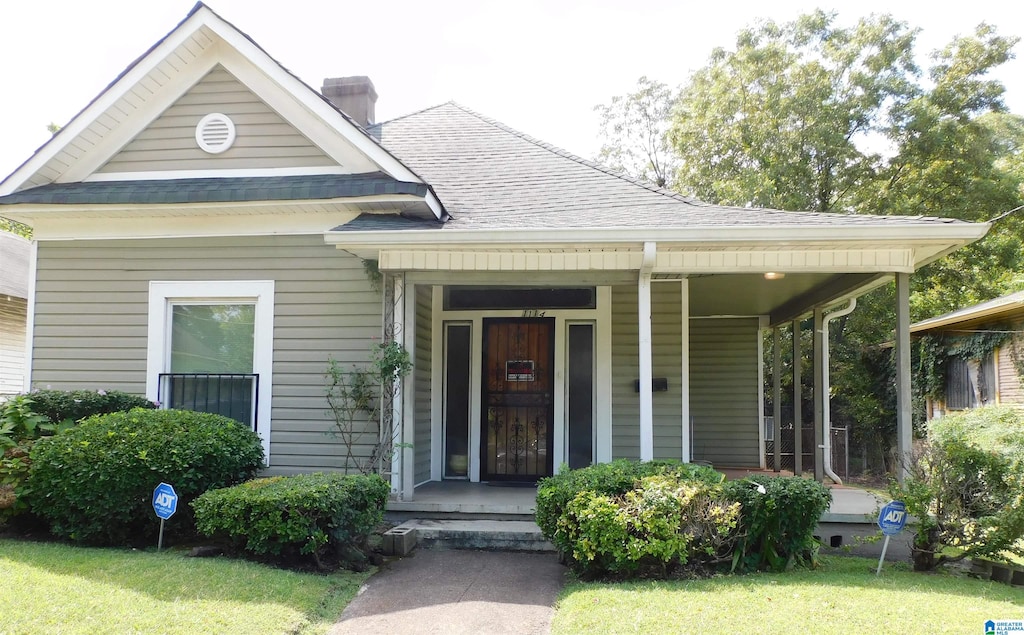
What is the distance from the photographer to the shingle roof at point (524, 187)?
22.8ft

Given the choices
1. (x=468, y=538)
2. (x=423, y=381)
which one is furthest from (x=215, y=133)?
(x=468, y=538)

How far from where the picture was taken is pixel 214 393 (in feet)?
26.0

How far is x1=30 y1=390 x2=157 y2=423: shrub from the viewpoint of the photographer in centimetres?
693

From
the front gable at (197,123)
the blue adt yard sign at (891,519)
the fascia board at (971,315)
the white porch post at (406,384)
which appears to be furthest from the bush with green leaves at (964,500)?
the fascia board at (971,315)

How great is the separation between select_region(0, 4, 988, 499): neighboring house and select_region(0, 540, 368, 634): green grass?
7.15 ft

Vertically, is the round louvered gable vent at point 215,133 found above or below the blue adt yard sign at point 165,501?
above

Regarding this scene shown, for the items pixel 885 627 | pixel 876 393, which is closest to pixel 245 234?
pixel 885 627

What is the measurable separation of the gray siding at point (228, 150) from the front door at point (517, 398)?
2.87 meters

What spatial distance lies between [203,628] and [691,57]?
64.4 feet

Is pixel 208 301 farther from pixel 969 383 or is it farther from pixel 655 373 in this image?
pixel 969 383

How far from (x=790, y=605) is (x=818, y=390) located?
5658 mm

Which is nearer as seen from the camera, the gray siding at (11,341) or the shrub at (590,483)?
the shrub at (590,483)

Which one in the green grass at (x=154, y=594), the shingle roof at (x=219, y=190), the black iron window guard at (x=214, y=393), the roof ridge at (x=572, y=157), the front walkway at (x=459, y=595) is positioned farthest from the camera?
the roof ridge at (x=572, y=157)

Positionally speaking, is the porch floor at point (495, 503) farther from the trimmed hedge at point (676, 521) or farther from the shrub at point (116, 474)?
the shrub at point (116, 474)
